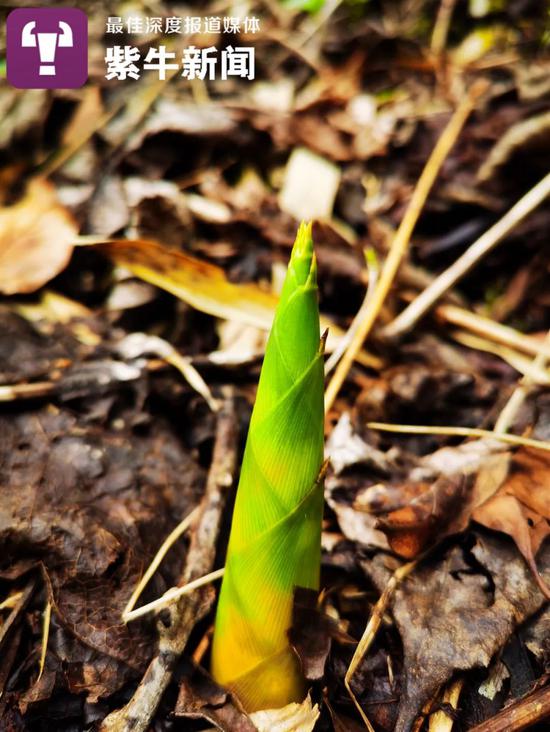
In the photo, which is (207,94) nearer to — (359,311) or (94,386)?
(359,311)

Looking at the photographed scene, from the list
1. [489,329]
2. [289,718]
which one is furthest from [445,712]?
[489,329]

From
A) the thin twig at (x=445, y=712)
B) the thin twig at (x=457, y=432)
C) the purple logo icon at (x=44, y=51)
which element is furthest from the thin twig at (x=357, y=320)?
the purple logo icon at (x=44, y=51)

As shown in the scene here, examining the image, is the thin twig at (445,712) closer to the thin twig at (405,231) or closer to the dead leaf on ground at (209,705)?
the dead leaf on ground at (209,705)

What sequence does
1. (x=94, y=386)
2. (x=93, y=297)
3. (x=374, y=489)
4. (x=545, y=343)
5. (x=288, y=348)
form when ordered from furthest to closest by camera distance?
1. (x=93, y=297)
2. (x=545, y=343)
3. (x=94, y=386)
4. (x=374, y=489)
5. (x=288, y=348)

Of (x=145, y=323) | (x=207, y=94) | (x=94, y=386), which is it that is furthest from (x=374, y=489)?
(x=207, y=94)

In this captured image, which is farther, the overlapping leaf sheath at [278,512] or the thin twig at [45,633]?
the thin twig at [45,633]

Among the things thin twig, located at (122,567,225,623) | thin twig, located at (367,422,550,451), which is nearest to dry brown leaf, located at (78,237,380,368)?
thin twig, located at (367,422,550,451)
